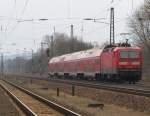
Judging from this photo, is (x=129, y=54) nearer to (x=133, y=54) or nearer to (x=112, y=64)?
(x=133, y=54)

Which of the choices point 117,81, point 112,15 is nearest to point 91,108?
point 117,81

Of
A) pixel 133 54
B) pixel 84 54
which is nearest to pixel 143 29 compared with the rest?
pixel 84 54

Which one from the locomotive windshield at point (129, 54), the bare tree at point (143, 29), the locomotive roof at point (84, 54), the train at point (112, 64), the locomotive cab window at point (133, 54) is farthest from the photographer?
the bare tree at point (143, 29)

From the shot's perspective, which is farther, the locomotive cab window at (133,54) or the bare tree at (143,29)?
the bare tree at (143,29)

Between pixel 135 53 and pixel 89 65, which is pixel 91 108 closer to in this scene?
pixel 135 53

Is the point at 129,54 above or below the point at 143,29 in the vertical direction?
below

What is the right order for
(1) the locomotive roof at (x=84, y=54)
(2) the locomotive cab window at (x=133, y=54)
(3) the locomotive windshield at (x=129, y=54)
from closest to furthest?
(3) the locomotive windshield at (x=129, y=54), (2) the locomotive cab window at (x=133, y=54), (1) the locomotive roof at (x=84, y=54)

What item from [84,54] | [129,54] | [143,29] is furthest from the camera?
[143,29]

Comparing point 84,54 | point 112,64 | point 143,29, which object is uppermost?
point 143,29

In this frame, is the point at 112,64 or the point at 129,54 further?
the point at 129,54

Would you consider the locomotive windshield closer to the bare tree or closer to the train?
the train

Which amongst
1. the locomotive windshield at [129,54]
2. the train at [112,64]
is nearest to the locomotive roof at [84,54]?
the train at [112,64]

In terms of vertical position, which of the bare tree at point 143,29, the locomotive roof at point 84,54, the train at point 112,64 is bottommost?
the train at point 112,64

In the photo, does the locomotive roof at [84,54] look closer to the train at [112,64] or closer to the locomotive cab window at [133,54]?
the train at [112,64]
